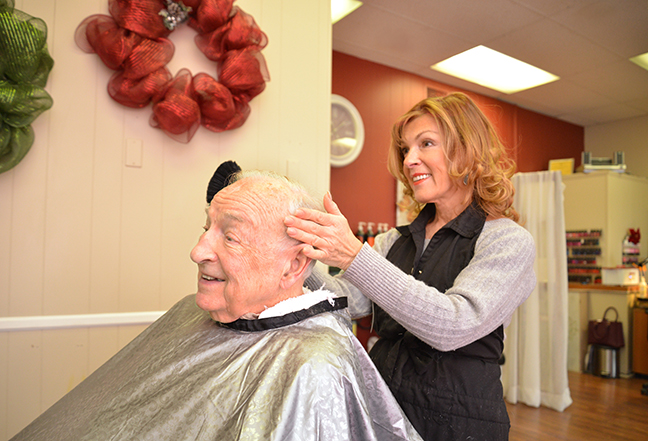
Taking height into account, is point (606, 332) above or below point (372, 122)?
below

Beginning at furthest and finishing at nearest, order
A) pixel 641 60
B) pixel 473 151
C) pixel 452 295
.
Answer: pixel 641 60 → pixel 473 151 → pixel 452 295

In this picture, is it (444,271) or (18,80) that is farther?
(18,80)

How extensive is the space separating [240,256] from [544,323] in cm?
359

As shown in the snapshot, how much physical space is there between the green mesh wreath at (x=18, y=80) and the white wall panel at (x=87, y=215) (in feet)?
0.30

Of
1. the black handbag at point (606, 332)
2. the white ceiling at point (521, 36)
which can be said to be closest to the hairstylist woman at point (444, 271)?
the white ceiling at point (521, 36)

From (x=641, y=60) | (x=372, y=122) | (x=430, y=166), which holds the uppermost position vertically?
(x=641, y=60)

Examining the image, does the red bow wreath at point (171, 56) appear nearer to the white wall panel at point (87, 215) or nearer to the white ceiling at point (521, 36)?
the white wall panel at point (87, 215)

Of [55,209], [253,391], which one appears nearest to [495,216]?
[253,391]

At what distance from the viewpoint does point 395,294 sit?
1014 mm

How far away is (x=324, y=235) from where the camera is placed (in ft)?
3.22

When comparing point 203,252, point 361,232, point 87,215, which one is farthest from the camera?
point 361,232

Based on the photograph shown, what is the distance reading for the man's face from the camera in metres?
0.97

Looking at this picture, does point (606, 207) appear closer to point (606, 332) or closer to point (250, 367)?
point (606, 332)

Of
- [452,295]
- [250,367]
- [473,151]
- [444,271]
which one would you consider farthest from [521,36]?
[250,367]
